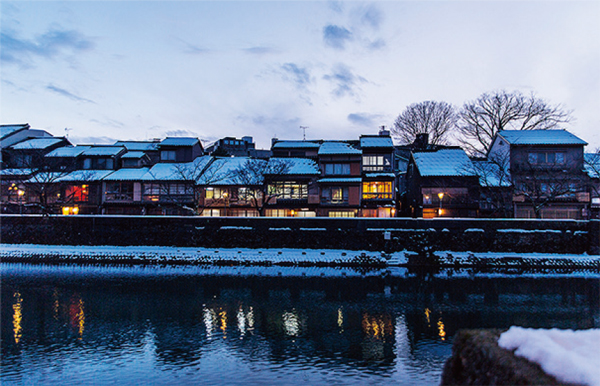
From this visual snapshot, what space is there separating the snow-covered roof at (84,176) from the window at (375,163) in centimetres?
3280

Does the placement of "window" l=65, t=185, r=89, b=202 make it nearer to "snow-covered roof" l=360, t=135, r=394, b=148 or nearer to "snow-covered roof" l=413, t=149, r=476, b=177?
"snow-covered roof" l=360, t=135, r=394, b=148

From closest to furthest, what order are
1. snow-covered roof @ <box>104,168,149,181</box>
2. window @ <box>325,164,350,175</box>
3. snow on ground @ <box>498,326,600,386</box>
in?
snow on ground @ <box>498,326,600,386</box> → window @ <box>325,164,350,175</box> → snow-covered roof @ <box>104,168,149,181</box>

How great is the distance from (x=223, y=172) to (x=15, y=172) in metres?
27.6

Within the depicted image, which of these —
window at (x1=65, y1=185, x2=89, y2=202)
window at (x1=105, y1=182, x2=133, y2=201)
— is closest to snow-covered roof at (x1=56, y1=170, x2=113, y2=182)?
window at (x1=65, y1=185, x2=89, y2=202)

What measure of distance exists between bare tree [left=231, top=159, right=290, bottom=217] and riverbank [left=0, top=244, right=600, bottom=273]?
11354 millimetres

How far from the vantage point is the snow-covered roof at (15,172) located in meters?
48.2

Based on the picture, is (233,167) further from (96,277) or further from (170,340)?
(170,340)

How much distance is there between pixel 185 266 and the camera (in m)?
31.6

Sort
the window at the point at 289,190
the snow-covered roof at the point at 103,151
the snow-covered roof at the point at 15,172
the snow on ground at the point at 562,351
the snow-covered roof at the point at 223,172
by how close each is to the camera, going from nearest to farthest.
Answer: the snow on ground at the point at 562,351 → the window at the point at 289,190 → the snow-covered roof at the point at 223,172 → the snow-covered roof at the point at 15,172 → the snow-covered roof at the point at 103,151

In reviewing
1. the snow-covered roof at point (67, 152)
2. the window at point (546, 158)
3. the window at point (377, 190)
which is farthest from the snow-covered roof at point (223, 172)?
the window at point (546, 158)

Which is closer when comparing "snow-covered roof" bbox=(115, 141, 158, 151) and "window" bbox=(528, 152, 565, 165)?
"window" bbox=(528, 152, 565, 165)

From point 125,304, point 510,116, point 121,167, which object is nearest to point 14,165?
point 121,167

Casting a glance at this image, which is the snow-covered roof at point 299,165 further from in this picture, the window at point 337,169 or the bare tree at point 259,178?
the window at point 337,169

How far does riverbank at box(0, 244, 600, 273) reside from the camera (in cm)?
3039
